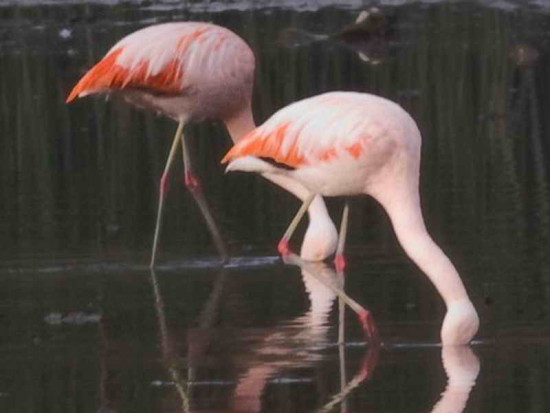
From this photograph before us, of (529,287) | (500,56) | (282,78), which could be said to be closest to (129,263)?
(529,287)

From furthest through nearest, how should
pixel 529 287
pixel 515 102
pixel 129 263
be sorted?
pixel 515 102 → pixel 129 263 → pixel 529 287

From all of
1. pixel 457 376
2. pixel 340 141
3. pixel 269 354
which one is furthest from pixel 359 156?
pixel 457 376

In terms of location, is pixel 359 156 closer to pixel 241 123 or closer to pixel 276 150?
pixel 276 150

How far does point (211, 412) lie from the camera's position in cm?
674

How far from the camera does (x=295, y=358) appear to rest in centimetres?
755

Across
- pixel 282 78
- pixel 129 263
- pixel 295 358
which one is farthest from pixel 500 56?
pixel 295 358

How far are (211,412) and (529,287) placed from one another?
2417 mm

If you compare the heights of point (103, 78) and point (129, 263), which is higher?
point (103, 78)

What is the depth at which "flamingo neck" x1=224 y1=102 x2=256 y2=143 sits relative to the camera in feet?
35.2

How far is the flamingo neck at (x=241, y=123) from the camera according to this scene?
10720 millimetres

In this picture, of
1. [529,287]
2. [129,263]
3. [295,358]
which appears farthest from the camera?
[129,263]

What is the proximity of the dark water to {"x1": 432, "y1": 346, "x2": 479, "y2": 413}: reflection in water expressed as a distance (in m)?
0.01

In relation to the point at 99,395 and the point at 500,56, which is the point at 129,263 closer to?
the point at 99,395

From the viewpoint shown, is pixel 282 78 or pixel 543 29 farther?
pixel 543 29
